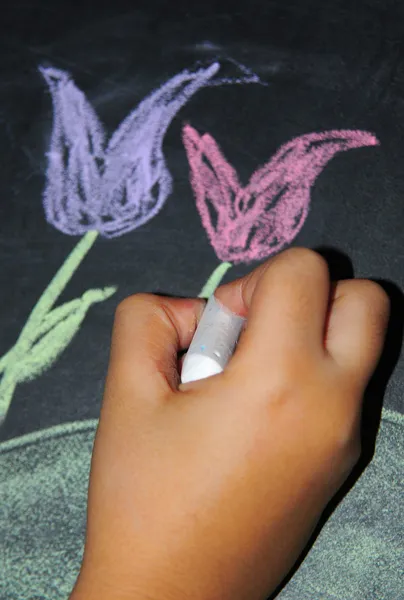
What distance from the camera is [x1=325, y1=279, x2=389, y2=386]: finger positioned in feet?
1.89

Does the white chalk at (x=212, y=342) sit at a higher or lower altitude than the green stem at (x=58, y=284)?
higher

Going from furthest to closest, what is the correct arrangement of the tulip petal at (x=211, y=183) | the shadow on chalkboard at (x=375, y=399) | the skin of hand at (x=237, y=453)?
the tulip petal at (x=211, y=183), the shadow on chalkboard at (x=375, y=399), the skin of hand at (x=237, y=453)

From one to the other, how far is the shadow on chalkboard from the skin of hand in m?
0.11

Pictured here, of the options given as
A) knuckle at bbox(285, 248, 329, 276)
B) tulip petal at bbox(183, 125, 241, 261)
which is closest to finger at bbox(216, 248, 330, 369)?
knuckle at bbox(285, 248, 329, 276)

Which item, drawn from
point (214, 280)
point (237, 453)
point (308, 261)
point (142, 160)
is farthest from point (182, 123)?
point (237, 453)

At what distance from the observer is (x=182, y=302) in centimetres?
65

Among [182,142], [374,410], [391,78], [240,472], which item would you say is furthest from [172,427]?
[391,78]

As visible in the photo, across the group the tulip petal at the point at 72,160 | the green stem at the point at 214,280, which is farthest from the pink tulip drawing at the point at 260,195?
the tulip petal at the point at 72,160

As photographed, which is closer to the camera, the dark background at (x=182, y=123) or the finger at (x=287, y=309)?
the finger at (x=287, y=309)

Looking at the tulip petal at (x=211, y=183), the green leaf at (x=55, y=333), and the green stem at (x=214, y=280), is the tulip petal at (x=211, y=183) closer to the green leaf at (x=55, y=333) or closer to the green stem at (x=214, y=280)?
the green stem at (x=214, y=280)

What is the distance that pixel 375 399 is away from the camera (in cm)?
71

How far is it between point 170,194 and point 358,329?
1.01ft

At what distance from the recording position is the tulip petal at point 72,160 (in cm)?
81

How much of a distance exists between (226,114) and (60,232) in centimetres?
23
